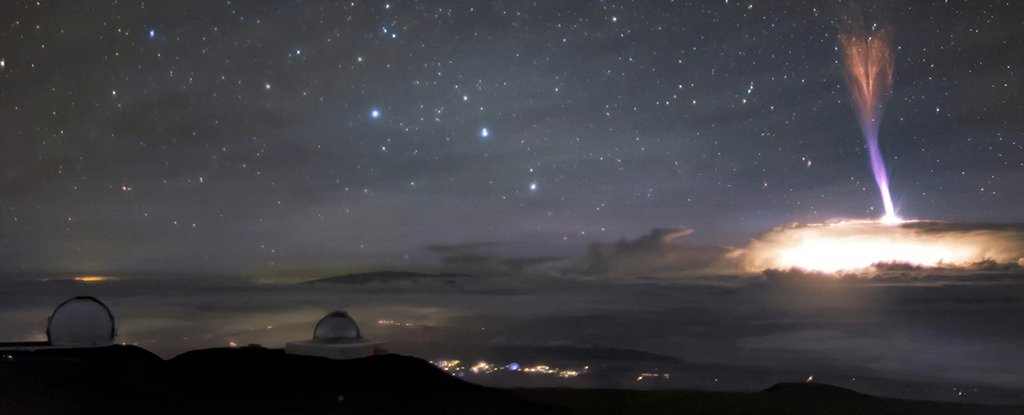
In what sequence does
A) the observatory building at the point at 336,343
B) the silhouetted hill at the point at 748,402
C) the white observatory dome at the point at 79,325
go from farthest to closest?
the observatory building at the point at 336,343
the white observatory dome at the point at 79,325
the silhouetted hill at the point at 748,402

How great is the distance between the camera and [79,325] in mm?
32688

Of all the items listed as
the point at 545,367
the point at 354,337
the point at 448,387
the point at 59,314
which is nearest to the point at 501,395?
the point at 448,387

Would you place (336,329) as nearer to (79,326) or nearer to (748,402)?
(79,326)

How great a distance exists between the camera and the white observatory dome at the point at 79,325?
32.7 metres

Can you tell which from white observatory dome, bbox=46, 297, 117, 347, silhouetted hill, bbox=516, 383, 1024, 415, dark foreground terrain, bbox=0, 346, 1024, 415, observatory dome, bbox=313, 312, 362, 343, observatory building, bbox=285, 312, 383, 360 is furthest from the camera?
observatory dome, bbox=313, 312, 362, 343

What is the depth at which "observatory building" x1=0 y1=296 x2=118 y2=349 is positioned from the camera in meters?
32.7

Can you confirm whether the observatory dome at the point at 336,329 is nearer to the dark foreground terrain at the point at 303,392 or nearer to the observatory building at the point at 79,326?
the dark foreground terrain at the point at 303,392

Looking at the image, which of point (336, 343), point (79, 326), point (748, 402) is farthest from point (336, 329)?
point (748, 402)

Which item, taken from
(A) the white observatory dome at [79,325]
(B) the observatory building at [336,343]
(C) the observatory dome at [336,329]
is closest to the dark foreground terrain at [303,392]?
(B) the observatory building at [336,343]

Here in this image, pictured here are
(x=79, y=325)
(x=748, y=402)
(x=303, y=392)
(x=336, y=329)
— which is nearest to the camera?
(x=303, y=392)

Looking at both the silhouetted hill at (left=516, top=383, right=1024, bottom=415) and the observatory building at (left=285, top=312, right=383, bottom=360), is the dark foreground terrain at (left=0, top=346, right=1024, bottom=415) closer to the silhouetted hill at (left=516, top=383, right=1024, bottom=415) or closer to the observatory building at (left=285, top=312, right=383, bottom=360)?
the silhouetted hill at (left=516, top=383, right=1024, bottom=415)

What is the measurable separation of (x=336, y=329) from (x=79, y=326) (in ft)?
30.9

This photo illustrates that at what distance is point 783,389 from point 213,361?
69.5 feet

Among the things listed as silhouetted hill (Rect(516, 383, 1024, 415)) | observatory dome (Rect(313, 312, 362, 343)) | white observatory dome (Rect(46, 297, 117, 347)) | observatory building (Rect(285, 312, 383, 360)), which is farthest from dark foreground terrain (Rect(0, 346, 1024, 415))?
observatory dome (Rect(313, 312, 362, 343))
